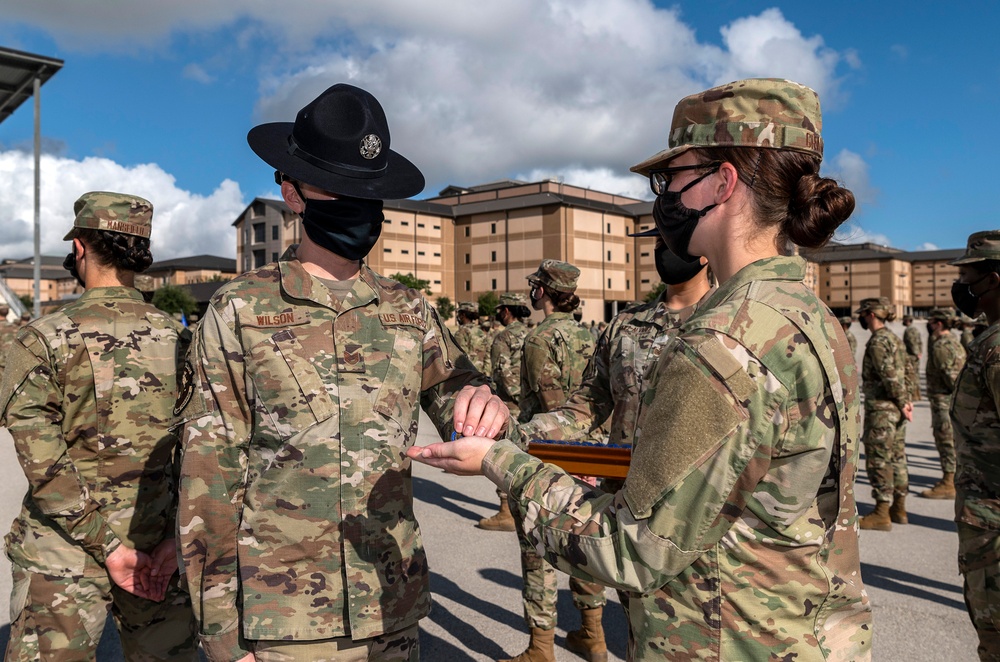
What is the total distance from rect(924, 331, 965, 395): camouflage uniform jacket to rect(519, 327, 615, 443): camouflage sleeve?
801cm

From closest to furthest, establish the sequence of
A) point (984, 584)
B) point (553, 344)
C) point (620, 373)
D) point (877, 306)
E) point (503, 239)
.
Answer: point (984, 584)
point (620, 373)
point (553, 344)
point (877, 306)
point (503, 239)

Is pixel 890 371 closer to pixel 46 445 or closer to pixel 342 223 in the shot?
pixel 342 223

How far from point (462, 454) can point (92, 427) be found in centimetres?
210

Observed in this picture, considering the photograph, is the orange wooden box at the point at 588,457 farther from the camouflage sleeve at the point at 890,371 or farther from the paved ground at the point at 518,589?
the camouflage sleeve at the point at 890,371

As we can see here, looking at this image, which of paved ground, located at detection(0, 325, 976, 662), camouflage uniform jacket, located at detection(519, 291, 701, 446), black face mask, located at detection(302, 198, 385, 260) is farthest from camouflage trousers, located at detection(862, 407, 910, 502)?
black face mask, located at detection(302, 198, 385, 260)

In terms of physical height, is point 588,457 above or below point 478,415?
below

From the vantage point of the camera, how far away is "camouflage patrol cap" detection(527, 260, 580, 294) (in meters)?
5.93

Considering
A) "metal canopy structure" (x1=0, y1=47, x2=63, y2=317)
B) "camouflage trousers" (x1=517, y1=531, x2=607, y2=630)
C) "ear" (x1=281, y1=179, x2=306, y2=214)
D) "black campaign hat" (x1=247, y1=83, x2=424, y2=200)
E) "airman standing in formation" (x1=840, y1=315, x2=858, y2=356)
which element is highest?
"metal canopy structure" (x1=0, y1=47, x2=63, y2=317)

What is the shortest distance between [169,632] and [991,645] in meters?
3.81

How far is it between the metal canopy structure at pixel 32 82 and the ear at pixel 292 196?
68.2ft

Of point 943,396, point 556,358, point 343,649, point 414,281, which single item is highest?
point 414,281

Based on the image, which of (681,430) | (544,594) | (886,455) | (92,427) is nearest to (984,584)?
(544,594)

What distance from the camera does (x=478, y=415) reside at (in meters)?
1.99

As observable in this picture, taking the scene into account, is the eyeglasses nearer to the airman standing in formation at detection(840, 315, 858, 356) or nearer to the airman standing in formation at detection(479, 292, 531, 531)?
the airman standing in formation at detection(840, 315, 858, 356)
